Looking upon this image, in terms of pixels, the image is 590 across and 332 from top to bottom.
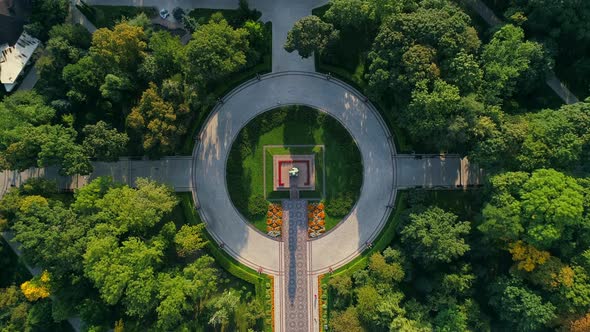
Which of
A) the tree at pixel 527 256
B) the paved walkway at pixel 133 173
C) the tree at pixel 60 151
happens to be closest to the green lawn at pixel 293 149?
the paved walkway at pixel 133 173

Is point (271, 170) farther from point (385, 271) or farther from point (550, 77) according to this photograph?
point (550, 77)

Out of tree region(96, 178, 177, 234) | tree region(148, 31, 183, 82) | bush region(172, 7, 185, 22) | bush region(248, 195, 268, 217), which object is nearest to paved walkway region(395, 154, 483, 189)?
bush region(248, 195, 268, 217)

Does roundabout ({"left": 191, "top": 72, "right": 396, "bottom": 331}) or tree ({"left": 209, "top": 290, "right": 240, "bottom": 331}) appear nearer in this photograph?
tree ({"left": 209, "top": 290, "right": 240, "bottom": 331})

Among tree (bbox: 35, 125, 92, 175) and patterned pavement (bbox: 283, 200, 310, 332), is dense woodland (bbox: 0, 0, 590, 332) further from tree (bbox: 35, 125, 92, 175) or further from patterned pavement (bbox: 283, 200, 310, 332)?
patterned pavement (bbox: 283, 200, 310, 332)

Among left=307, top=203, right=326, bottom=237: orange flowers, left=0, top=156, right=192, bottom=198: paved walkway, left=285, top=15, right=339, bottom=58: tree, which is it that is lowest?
left=307, top=203, right=326, bottom=237: orange flowers

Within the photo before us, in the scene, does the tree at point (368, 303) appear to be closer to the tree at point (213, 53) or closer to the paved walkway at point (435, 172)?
the paved walkway at point (435, 172)

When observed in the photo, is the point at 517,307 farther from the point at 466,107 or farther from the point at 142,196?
the point at 142,196

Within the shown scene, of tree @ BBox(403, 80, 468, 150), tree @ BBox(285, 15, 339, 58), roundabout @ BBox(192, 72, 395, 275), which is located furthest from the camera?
roundabout @ BBox(192, 72, 395, 275)

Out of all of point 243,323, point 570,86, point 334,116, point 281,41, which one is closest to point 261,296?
point 243,323
